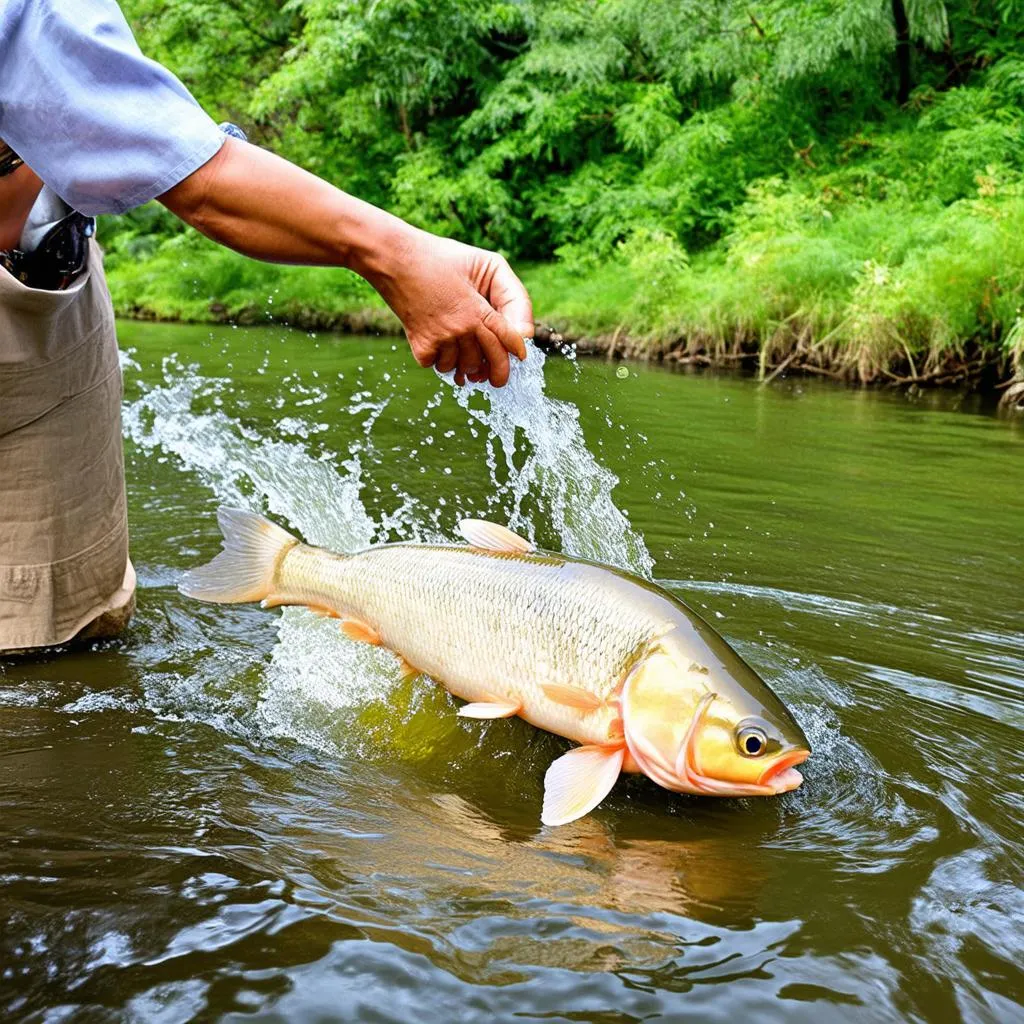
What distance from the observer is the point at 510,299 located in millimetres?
2287

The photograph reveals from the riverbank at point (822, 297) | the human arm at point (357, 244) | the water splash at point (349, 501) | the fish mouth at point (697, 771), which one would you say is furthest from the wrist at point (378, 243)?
the riverbank at point (822, 297)

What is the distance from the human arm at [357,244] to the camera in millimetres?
1918

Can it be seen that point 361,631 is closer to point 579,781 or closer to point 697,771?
point 579,781

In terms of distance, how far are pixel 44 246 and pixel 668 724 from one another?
2.18 metres

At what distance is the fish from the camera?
8.16ft

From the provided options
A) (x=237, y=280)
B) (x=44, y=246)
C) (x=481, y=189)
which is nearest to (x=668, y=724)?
(x=44, y=246)

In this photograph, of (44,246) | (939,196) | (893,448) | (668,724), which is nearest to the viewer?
(668,724)

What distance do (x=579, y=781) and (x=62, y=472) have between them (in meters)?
2.06

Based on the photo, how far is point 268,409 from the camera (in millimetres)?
10406

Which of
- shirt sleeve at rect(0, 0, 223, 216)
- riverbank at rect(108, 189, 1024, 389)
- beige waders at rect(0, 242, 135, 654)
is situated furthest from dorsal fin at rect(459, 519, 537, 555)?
riverbank at rect(108, 189, 1024, 389)

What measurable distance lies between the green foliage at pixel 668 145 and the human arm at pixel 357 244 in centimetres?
1076

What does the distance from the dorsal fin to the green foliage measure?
9.92m

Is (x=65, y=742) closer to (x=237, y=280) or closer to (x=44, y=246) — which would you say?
(x=44, y=246)

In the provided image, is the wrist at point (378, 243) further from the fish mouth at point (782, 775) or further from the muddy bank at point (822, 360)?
the muddy bank at point (822, 360)
